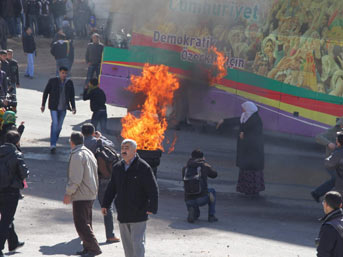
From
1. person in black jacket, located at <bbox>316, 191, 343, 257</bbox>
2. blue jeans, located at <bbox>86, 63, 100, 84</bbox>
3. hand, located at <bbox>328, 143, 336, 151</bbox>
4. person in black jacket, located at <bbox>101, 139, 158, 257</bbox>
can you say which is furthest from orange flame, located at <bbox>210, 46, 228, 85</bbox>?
person in black jacket, located at <bbox>316, 191, 343, 257</bbox>

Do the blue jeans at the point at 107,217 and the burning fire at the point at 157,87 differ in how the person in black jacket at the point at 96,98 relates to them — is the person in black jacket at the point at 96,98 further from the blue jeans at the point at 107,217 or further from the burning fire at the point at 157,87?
the blue jeans at the point at 107,217

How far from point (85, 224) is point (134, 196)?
4.23ft

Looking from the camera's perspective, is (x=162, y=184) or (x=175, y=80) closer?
(x=162, y=184)

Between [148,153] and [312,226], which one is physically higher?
[148,153]

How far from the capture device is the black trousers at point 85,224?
8375 mm

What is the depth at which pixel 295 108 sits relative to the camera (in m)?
16.7

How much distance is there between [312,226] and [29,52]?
16.5 meters

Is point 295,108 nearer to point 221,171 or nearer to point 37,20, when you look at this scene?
point 221,171

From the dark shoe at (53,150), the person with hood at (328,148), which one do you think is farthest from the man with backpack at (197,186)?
the dark shoe at (53,150)

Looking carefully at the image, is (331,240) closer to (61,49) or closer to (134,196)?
(134,196)

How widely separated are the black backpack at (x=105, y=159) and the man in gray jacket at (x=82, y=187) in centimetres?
54

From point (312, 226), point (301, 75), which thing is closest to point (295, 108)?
point (301, 75)

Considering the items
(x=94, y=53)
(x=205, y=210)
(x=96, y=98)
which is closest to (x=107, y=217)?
(x=205, y=210)

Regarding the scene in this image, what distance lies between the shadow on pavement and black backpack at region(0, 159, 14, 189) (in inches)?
41.3
